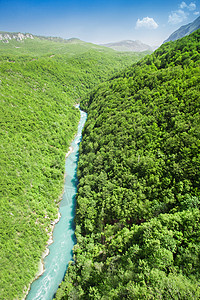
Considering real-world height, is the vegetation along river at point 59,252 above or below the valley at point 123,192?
below

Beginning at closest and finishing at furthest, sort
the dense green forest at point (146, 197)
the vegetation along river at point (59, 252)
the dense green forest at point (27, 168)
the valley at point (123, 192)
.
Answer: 1. the dense green forest at point (146, 197)
2. the valley at point (123, 192)
3. the vegetation along river at point (59, 252)
4. the dense green forest at point (27, 168)

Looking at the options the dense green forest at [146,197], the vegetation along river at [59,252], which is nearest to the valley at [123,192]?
the dense green forest at [146,197]

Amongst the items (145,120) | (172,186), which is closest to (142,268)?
(172,186)

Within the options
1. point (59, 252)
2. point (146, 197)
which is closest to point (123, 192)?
point (146, 197)

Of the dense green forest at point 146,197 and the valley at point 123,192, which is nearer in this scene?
the dense green forest at point 146,197

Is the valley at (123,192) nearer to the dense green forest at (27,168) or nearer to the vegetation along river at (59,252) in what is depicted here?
the dense green forest at (27,168)

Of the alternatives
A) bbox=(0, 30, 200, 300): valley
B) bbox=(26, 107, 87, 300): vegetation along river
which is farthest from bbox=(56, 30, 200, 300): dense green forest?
bbox=(26, 107, 87, 300): vegetation along river

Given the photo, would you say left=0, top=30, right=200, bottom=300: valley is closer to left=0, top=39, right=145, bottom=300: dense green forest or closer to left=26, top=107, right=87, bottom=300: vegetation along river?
left=0, top=39, right=145, bottom=300: dense green forest
